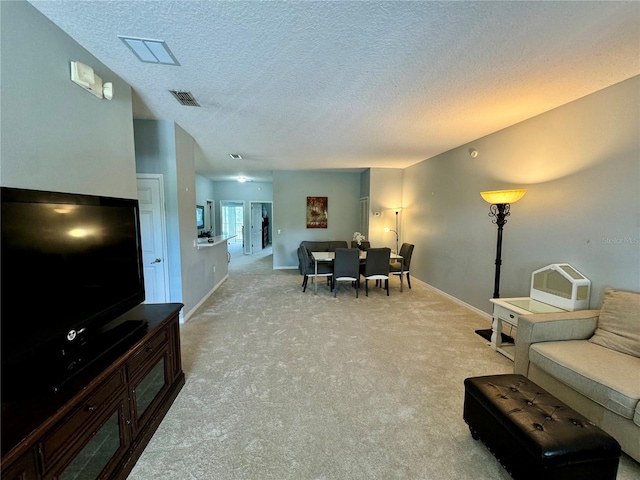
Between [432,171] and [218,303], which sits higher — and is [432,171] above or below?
above

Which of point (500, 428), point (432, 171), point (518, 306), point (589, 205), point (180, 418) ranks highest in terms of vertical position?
point (432, 171)

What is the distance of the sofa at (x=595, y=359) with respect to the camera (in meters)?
1.59

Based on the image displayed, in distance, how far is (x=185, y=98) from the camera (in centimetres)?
268

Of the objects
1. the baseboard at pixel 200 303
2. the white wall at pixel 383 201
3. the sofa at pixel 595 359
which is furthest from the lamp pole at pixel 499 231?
the baseboard at pixel 200 303

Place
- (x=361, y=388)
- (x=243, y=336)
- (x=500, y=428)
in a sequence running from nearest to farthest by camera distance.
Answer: (x=500, y=428), (x=361, y=388), (x=243, y=336)

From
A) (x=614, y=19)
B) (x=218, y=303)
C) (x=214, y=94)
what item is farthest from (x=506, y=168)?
(x=218, y=303)

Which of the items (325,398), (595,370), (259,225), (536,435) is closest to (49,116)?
(325,398)

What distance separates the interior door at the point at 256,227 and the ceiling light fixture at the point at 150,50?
8211mm

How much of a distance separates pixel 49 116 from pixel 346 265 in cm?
405

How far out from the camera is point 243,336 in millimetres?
3275

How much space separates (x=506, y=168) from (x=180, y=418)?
4.41m

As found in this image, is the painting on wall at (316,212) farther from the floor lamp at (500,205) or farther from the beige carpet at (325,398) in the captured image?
the floor lamp at (500,205)

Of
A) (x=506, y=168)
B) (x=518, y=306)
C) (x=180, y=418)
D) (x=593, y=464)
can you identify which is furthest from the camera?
(x=506, y=168)

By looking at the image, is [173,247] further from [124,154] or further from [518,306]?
[518,306]
